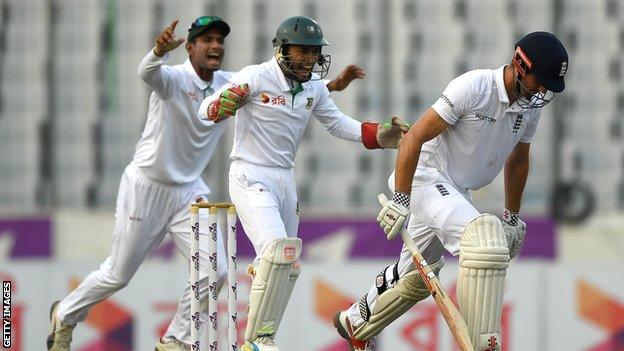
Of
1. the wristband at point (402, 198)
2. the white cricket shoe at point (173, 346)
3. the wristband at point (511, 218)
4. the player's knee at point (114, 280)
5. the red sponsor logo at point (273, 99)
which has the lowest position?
the white cricket shoe at point (173, 346)

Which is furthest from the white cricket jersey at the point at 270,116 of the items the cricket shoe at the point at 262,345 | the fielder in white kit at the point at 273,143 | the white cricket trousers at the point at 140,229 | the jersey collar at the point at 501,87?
the jersey collar at the point at 501,87

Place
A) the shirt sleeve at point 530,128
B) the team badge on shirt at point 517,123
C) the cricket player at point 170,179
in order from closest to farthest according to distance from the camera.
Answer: the team badge on shirt at point 517,123 < the shirt sleeve at point 530,128 < the cricket player at point 170,179

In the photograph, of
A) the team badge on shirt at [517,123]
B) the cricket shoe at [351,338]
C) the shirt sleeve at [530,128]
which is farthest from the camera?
the cricket shoe at [351,338]

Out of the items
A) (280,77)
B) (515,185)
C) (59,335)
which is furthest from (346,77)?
(59,335)

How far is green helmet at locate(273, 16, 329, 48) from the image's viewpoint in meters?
6.02

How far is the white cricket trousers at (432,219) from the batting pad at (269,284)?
0.54 metres

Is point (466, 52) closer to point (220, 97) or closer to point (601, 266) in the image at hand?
point (601, 266)

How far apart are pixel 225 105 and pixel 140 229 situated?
1.21 meters

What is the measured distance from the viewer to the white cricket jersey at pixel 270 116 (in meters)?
6.09

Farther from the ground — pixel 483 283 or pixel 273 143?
pixel 273 143

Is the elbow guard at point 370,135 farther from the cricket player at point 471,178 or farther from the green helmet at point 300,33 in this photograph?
the green helmet at point 300,33

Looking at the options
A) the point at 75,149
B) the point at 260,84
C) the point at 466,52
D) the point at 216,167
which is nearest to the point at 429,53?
the point at 466,52

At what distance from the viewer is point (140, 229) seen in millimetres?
6773

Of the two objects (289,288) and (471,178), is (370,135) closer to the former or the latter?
(471,178)
